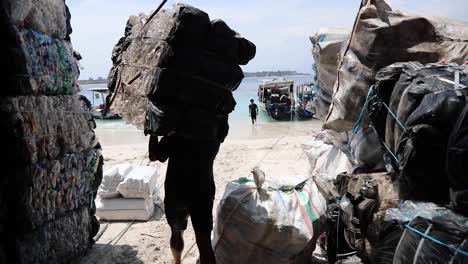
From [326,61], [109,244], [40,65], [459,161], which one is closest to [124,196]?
[109,244]

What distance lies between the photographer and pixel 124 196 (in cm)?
409

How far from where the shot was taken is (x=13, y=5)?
2.30m

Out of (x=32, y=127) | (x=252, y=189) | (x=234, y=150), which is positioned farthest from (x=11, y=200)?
(x=234, y=150)

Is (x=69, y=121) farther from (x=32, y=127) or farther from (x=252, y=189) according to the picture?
(x=252, y=189)

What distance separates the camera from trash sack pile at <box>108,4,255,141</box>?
2426 millimetres

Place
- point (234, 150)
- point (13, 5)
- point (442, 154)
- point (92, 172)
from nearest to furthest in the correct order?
point (442, 154)
point (13, 5)
point (92, 172)
point (234, 150)

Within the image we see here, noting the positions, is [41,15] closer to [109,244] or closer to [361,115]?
[109,244]

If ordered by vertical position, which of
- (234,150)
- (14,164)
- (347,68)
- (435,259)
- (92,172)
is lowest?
(234,150)

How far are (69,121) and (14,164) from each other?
0.64m

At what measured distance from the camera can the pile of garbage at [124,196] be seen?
4031 mm

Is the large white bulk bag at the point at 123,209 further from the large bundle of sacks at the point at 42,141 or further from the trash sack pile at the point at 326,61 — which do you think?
the trash sack pile at the point at 326,61

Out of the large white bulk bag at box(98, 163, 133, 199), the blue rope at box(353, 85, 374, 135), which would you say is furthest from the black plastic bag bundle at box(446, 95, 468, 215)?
the large white bulk bag at box(98, 163, 133, 199)

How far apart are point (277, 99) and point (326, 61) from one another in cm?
1954

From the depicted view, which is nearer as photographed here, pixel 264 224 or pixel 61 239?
pixel 264 224
